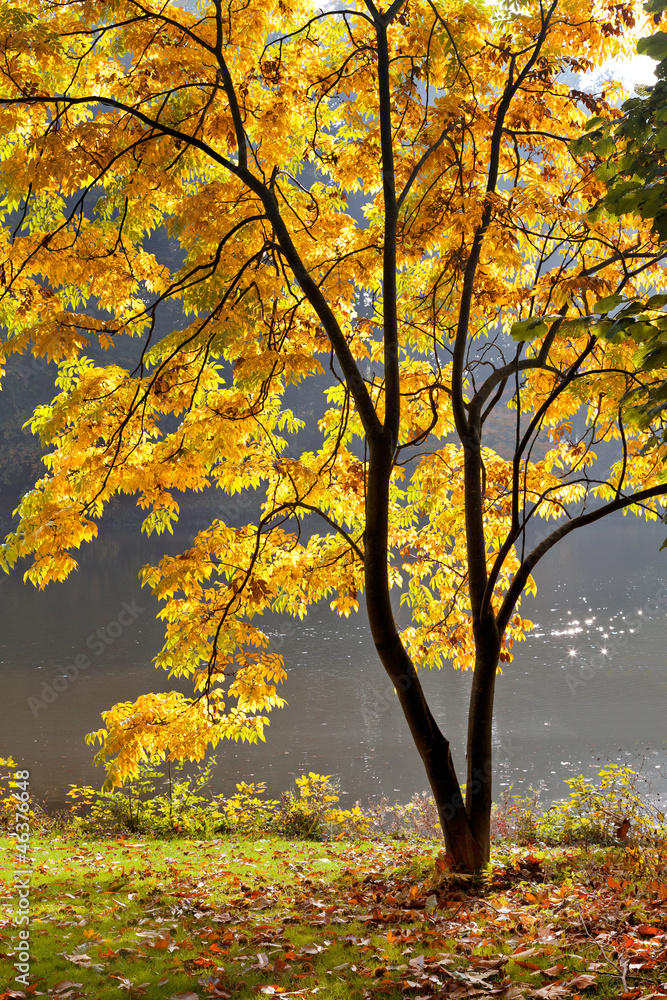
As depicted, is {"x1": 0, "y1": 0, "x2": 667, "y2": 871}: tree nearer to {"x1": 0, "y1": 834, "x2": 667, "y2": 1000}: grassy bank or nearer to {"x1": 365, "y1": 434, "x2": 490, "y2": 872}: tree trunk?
{"x1": 365, "y1": 434, "x2": 490, "y2": 872}: tree trunk

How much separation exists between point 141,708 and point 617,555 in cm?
3219

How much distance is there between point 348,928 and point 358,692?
11.0 metres

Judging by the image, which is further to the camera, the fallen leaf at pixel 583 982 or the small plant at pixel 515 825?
the small plant at pixel 515 825

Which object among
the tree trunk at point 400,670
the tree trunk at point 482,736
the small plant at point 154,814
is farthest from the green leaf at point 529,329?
the small plant at point 154,814

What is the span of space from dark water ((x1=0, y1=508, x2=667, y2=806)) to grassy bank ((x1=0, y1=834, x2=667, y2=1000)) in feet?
15.5

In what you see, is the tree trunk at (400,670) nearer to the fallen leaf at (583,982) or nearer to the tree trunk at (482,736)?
the tree trunk at (482,736)

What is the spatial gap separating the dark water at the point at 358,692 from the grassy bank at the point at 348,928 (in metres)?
4.72

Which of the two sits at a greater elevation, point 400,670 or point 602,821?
point 400,670

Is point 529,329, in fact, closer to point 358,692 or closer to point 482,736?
point 482,736

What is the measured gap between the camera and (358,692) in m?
14.7

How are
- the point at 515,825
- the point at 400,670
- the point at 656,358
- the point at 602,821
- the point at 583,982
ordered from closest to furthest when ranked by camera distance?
the point at 656,358
the point at 583,982
the point at 400,670
the point at 602,821
the point at 515,825

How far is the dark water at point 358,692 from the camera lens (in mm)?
10836

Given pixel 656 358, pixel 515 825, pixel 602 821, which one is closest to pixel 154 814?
pixel 515 825

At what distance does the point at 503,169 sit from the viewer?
19.0ft
